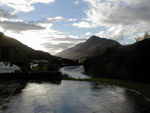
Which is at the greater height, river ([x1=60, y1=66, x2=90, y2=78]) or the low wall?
the low wall

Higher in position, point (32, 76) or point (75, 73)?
point (32, 76)

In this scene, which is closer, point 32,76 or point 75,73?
point 32,76

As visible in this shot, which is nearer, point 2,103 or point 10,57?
point 2,103

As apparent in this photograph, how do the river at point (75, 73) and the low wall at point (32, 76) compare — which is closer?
the low wall at point (32, 76)

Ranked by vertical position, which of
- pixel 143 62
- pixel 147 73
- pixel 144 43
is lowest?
pixel 147 73

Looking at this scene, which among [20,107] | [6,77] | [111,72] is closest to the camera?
[20,107]

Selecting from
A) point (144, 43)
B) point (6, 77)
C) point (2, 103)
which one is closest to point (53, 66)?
point (6, 77)

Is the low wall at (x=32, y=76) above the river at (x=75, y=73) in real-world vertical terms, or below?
above

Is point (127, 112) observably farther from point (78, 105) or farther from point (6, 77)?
point (6, 77)

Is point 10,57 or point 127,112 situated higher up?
point 10,57

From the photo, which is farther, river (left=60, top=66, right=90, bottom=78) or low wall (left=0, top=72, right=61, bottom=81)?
river (left=60, top=66, right=90, bottom=78)

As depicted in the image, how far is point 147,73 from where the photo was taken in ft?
51.1

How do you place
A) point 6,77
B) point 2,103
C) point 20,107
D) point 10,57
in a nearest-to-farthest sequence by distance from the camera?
1. point 20,107
2. point 2,103
3. point 6,77
4. point 10,57

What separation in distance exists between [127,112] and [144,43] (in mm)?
11179
